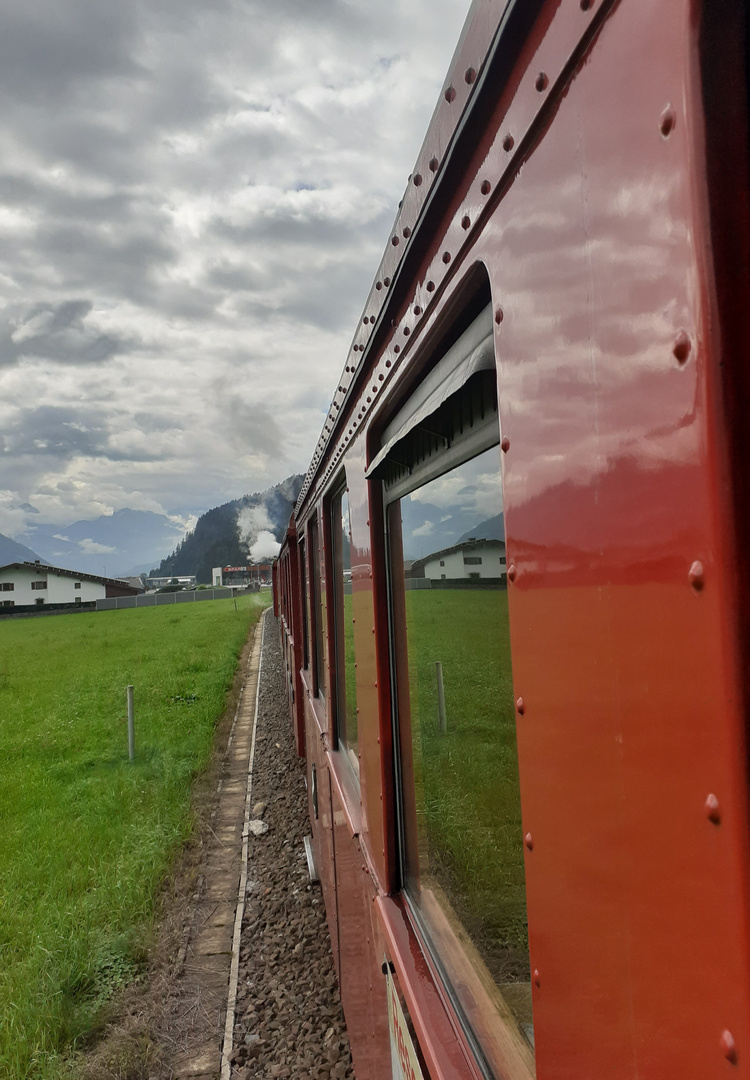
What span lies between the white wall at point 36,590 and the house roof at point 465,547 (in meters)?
62.8

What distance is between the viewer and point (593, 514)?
27.3 inches

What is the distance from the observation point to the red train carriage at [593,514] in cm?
52

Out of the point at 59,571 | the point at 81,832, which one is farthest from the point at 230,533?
the point at 81,832

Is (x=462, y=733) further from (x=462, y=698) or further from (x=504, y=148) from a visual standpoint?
(x=504, y=148)

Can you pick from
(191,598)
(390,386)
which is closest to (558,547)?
(390,386)

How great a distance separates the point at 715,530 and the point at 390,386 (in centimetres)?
129

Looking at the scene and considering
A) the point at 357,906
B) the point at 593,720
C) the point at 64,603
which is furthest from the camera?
the point at 64,603

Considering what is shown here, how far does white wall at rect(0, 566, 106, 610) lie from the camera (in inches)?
2406

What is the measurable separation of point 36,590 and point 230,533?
4654 inches

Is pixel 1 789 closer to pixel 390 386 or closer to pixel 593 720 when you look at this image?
pixel 390 386

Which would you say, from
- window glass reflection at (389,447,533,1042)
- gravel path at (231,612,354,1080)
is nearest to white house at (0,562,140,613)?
gravel path at (231,612,354,1080)

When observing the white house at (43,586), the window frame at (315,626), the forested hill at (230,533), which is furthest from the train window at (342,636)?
the forested hill at (230,533)

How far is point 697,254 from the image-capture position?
1.71 ft

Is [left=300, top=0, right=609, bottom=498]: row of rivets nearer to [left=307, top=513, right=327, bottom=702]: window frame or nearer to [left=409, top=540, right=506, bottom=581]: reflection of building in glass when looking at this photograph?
[left=409, top=540, right=506, bottom=581]: reflection of building in glass
